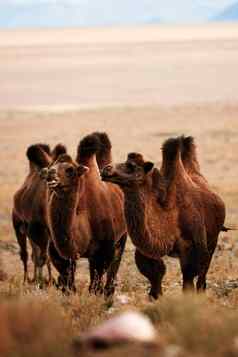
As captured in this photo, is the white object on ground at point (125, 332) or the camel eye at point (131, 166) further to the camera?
the camel eye at point (131, 166)

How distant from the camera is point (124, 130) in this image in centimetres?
4978

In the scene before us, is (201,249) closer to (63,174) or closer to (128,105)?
(63,174)

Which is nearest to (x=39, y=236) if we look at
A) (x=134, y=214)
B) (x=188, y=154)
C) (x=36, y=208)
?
(x=36, y=208)

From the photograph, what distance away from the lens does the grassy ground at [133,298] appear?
6.34 metres

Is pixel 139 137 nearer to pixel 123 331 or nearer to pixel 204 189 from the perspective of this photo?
pixel 204 189

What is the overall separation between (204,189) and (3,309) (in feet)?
17.3

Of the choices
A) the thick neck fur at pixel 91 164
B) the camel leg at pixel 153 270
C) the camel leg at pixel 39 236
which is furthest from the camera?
the camel leg at pixel 39 236

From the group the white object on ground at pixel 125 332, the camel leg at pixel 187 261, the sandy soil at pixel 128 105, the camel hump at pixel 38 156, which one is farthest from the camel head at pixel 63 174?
the white object on ground at pixel 125 332

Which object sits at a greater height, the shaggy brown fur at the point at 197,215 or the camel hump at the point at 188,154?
the camel hump at the point at 188,154

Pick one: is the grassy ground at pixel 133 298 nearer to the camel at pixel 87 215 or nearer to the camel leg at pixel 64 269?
the camel leg at pixel 64 269

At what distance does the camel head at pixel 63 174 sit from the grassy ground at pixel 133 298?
100cm

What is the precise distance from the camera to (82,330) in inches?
353

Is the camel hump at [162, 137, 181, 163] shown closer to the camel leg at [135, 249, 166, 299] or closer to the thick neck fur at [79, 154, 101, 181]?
the camel leg at [135, 249, 166, 299]

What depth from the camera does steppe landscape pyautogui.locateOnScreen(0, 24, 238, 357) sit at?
677 centimetres
